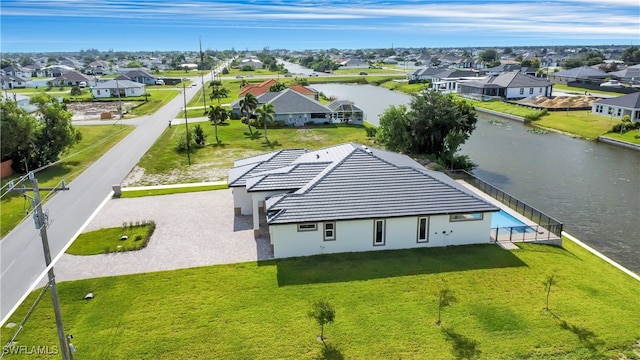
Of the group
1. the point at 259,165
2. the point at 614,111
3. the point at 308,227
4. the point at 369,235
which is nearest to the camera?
the point at 308,227

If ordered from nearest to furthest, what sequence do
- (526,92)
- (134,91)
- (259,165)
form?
1. (259,165)
2. (526,92)
3. (134,91)

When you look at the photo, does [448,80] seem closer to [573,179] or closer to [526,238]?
[573,179]

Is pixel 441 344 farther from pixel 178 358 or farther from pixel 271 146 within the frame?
pixel 271 146

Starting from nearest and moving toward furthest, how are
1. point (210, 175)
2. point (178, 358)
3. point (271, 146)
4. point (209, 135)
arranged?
1. point (178, 358)
2. point (210, 175)
3. point (271, 146)
4. point (209, 135)

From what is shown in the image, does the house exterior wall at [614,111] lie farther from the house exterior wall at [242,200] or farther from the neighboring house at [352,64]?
the neighboring house at [352,64]

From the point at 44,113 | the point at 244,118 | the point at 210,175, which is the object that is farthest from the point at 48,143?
the point at 244,118

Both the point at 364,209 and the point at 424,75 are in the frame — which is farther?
the point at 424,75

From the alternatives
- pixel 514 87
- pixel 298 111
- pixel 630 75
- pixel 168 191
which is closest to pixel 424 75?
pixel 514 87
